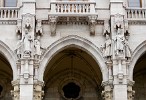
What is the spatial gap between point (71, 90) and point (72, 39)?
12.2 feet

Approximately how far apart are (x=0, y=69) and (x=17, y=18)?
3559 mm

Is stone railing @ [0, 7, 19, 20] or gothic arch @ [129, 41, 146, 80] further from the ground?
stone railing @ [0, 7, 19, 20]

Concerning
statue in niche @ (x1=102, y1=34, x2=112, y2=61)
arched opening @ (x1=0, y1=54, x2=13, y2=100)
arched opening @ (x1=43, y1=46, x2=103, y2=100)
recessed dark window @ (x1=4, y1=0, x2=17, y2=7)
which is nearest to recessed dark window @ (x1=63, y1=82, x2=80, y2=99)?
arched opening @ (x1=43, y1=46, x2=103, y2=100)

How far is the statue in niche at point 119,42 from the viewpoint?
69.8 feet

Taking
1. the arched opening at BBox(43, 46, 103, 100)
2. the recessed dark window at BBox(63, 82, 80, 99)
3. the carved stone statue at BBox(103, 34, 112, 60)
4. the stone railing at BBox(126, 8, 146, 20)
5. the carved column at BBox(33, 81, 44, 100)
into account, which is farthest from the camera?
the recessed dark window at BBox(63, 82, 80, 99)

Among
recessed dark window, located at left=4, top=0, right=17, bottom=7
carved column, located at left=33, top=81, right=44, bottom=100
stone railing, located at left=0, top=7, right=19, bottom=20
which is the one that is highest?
recessed dark window, located at left=4, top=0, right=17, bottom=7

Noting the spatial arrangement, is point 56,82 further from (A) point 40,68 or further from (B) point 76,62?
(A) point 40,68

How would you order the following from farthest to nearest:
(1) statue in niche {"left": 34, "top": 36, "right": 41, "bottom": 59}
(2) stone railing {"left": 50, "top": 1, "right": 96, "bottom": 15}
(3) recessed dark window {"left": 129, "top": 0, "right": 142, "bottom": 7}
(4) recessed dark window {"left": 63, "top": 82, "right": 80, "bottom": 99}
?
(4) recessed dark window {"left": 63, "top": 82, "right": 80, "bottom": 99} < (3) recessed dark window {"left": 129, "top": 0, "right": 142, "bottom": 7} < (2) stone railing {"left": 50, "top": 1, "right": 96, "bottom": 15} < (1) statue in niche {"left": 34, "top": 36, "right": 41, "bottom": 59}

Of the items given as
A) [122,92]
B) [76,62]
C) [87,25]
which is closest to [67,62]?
[76,62]

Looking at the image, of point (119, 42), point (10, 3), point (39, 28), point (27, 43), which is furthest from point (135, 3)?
point (10, 3)

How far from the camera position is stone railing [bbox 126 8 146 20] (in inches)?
893

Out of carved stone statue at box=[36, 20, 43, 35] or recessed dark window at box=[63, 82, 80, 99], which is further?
recessed dark window at box=[63, 82, 80, 99]

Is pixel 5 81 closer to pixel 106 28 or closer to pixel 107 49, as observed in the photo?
pixel 107 49

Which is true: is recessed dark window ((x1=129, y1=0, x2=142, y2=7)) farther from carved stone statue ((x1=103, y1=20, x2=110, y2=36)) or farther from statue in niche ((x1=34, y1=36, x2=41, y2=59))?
statue in niche ((x1=34, y1=36, x2=41, y2=59))
